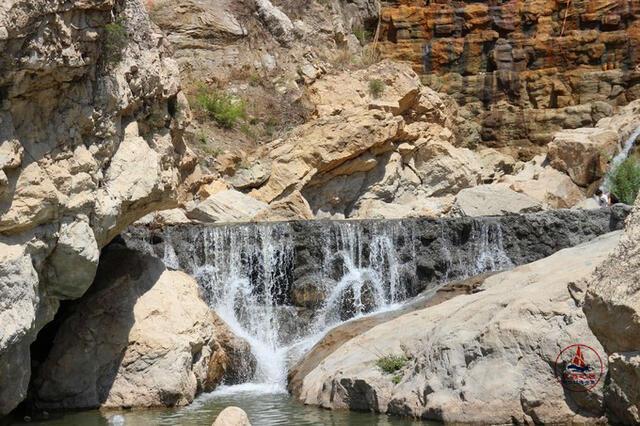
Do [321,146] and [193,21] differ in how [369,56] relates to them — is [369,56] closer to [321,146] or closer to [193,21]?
[193,21]

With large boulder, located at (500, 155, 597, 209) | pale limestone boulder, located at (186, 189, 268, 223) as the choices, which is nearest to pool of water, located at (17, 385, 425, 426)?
pale limestone boulder, located at (186, 189, 268, 223)

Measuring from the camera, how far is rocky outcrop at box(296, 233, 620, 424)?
9.40 metres

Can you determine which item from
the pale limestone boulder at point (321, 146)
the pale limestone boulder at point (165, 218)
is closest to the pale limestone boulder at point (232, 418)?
the pale limestone boulder at point (165, 218)

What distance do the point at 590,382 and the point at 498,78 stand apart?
22992 millimetres

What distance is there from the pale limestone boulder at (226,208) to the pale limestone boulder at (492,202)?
176 inches

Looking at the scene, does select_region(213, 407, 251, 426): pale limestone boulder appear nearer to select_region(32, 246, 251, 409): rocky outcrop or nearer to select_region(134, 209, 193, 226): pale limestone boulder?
select_region(32, 246, 251, 409): rocky outcrop

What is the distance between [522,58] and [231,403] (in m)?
21.6

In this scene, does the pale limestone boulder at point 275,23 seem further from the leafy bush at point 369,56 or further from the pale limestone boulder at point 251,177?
the pale limestone boulder at point 251,177

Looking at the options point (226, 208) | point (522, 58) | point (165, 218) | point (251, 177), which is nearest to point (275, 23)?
point (251, 177)

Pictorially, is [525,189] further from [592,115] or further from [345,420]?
[345,420]

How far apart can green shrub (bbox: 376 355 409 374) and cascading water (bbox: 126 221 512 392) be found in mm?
4345

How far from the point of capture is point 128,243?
16.4m

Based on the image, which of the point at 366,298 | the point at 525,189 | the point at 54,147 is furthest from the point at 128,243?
the point at 525,189

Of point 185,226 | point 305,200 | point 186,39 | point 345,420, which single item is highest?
point 186,39
